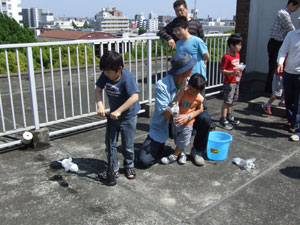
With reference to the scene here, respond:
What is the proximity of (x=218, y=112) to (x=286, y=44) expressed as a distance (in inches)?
76.1

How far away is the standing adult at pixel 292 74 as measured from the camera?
4.96 m

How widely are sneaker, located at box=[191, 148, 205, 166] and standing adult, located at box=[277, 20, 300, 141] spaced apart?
1.75 m

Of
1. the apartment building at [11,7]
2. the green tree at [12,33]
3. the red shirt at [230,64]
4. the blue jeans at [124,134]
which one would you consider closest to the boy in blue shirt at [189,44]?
the red shirt at [230,64]

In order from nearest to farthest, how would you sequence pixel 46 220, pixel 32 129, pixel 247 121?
1. pixel 46 220
2. pixel 32 129
3. pixel 247 121

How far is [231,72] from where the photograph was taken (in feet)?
17.5

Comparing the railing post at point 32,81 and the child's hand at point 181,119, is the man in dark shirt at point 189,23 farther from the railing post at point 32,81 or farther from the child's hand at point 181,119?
the railing post at point 32,81

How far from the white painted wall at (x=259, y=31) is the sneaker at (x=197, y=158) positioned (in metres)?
5.22

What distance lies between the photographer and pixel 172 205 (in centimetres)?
324

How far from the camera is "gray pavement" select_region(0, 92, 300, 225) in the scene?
3053 millimetres

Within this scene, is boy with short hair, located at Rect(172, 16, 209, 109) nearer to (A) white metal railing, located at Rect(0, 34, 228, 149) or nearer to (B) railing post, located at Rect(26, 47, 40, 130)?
(A) white metal railing, located at Rect(0, 34, 228, 149)

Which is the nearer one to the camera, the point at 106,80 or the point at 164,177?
the point at 106,80

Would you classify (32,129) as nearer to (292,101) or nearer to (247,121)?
(247,121)

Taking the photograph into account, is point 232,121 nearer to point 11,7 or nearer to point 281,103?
point 281,103

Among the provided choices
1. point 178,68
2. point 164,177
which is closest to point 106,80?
point 178,68
